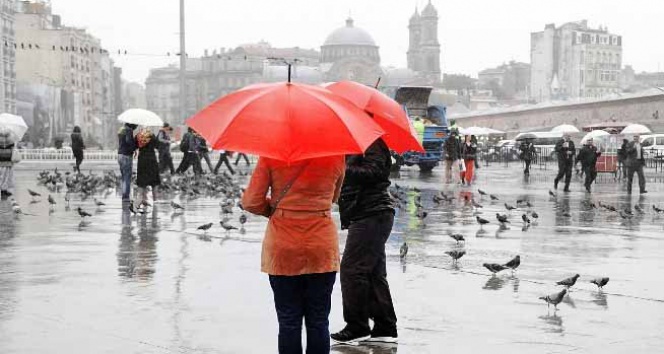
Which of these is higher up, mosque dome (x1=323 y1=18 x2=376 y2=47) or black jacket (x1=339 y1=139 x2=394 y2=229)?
mosque dome (x1=323 y1=18 x2=376 y2=47)

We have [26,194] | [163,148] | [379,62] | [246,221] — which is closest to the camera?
[246,221]

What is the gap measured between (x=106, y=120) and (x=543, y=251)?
407 ft

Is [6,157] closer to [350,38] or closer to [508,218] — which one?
[508,218]

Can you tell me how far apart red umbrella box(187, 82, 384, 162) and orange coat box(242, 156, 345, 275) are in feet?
0.79

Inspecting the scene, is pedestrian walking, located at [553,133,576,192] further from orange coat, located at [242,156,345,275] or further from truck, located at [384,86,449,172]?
orange coat, located at [242,156,345,275]

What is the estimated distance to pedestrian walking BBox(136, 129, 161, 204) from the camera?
1611cm

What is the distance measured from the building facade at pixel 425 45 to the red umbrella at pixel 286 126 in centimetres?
15174

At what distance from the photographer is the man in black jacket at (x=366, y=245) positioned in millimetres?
6371

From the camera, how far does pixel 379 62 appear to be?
470 feet

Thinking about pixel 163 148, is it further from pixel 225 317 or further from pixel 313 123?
pixel 313 123

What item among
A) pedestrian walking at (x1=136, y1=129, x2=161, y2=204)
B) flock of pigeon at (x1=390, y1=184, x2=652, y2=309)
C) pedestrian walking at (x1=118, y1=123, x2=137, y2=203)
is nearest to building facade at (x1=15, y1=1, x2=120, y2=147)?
pedestrian walking at (x1=118, y1=123, x2=137, y2=203)

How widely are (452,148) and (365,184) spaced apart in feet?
69.2

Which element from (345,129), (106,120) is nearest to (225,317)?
(345,129)

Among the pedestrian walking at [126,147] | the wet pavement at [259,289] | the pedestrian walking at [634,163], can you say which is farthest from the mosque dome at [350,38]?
the wet pavement at [259,289]
